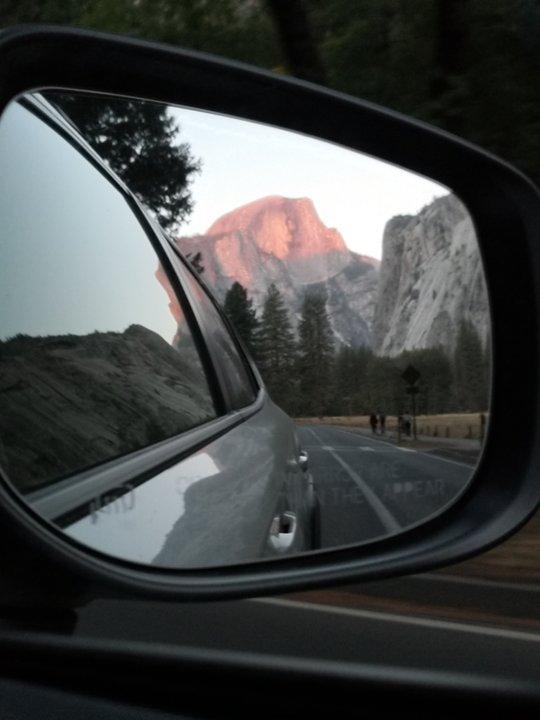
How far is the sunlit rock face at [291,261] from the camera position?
207 centimetres

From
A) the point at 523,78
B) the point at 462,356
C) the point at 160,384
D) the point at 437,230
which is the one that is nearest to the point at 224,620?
the point at 160,384

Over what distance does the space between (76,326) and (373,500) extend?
65cm

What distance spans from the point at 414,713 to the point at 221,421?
756 mm

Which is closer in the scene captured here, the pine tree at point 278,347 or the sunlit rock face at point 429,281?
the pine tree at point 278,347

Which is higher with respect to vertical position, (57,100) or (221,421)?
(57,100)

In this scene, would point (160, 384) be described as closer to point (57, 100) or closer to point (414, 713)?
point (57, 100)

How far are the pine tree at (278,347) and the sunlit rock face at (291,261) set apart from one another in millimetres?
19

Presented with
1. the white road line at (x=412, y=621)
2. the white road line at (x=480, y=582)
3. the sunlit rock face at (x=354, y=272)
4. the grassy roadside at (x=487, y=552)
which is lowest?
the white road line at (x=412, y=621)

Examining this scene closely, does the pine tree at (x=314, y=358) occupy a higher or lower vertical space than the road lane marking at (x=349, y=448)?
higher

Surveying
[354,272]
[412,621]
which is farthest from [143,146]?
[412,621]

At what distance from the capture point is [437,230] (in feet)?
8.76

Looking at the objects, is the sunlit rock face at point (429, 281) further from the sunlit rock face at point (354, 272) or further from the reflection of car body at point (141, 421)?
the reflection of car body at point (141, 421)

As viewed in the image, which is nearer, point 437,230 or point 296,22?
point 437,230

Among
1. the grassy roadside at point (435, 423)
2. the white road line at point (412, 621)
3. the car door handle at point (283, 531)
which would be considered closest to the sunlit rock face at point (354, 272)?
the grassy roadside at point (435, 423)
